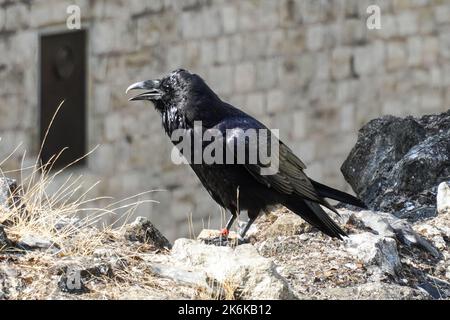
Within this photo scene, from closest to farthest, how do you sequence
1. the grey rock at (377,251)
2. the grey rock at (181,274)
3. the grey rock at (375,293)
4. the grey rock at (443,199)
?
the grey rock at (181,274)
the grey rock at (375,293)
the grey rock at (377,251)
the grey rock at (443,199)

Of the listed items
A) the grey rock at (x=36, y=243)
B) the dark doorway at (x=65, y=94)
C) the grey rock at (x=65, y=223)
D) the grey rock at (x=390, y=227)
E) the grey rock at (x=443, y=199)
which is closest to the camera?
the grey rock at (x=36, y=243)

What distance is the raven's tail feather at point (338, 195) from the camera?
9781mm

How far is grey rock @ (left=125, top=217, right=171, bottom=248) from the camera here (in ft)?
31.7

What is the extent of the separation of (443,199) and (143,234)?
2.00 meters

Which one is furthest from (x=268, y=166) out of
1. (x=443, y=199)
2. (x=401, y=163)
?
(x=401, y=163)

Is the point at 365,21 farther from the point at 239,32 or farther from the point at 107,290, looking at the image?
the point at 107,290

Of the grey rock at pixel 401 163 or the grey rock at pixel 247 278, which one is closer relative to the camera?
the grey rock at pixel 247 278

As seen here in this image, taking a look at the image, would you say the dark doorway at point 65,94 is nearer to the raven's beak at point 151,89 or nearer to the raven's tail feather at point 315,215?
the raven's beak at point 151,89

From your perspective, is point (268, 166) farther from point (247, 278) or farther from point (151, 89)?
point (247, 278)

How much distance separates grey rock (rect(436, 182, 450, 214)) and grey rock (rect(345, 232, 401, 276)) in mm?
926

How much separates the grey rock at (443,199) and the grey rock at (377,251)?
3.04 ft

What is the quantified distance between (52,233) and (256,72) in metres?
11.2

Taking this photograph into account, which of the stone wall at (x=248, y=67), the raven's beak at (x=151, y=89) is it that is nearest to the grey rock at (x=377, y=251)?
the raven's beak at (x=151, y=89)

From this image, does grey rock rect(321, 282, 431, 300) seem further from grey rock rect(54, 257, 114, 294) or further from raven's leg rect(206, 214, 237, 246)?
grey rock rect(54, 257, 114, 294)
